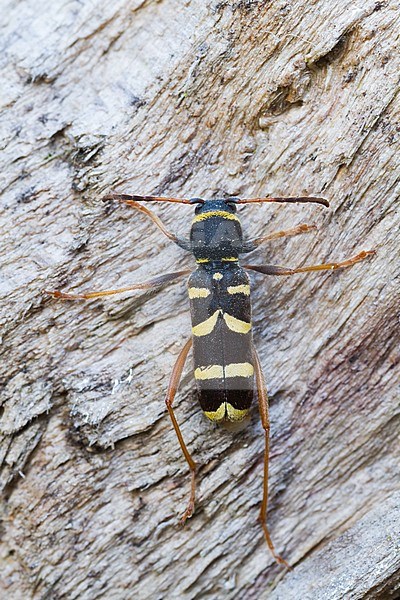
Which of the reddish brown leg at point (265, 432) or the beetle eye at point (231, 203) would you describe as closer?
the reddish brown leg at point (265, 432)

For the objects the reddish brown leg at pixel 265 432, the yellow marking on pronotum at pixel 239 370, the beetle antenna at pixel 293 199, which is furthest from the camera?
the yellow marking on pronotum at pixel 239 370

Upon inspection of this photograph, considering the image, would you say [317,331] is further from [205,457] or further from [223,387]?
[205,457]

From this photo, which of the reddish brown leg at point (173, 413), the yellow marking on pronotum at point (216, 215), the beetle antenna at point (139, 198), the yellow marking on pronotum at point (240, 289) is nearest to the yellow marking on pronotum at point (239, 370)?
the reddish brown leg at point (173, 413)

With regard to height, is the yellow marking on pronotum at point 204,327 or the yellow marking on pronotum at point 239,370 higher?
the yellow marking on pronotum at point 204,327

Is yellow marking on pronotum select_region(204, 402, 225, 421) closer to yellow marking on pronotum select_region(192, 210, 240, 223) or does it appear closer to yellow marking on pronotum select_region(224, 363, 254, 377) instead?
yellow marking on pronotum select_region(224, 363, 254, 377)

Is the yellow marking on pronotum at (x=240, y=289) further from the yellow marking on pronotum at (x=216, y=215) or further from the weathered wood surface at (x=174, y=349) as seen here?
the yellow marking on pronotum at (x=216, y=215)

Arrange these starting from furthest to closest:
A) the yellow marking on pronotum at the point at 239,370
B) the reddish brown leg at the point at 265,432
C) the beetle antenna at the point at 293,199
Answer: the yellow marking on pronotum at the point at 239,370 → the reddish brown leg at the point at 265,432 → the beetle antenna at the point at 293,199

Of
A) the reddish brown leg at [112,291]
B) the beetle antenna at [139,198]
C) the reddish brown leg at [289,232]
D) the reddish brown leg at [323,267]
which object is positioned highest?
the beetle antenna at [139,198]
